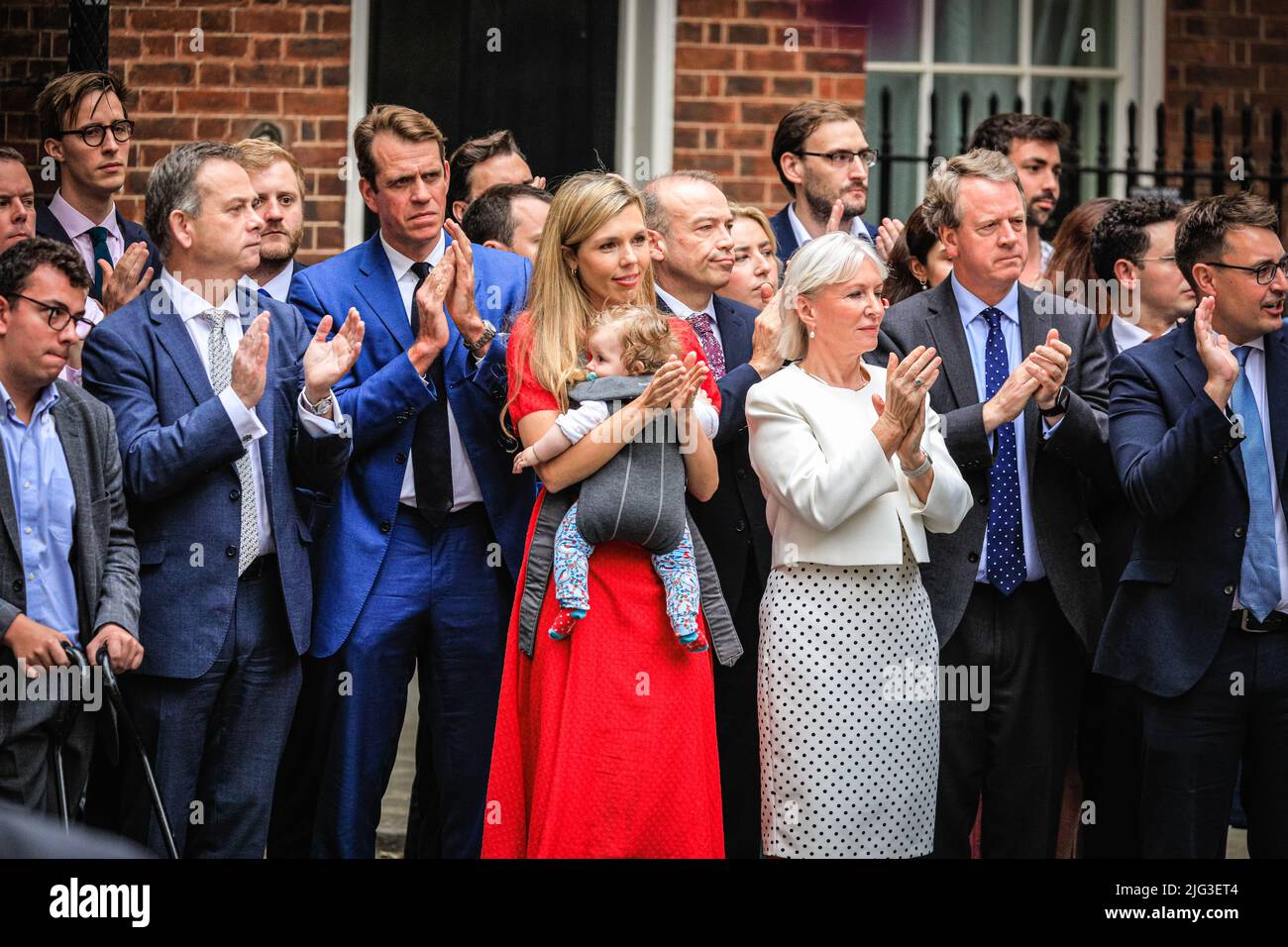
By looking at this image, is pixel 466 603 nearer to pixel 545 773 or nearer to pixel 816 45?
pixel 545 773

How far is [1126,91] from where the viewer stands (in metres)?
9.04

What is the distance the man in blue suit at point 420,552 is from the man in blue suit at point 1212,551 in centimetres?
182

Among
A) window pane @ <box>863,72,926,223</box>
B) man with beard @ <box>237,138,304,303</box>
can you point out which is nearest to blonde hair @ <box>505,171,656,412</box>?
man with beard @ <box>237,138,304,303</box>

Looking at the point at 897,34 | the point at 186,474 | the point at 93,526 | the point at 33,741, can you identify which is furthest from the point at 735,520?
the point at 897,34

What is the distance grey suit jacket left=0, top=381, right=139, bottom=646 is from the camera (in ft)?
14.7

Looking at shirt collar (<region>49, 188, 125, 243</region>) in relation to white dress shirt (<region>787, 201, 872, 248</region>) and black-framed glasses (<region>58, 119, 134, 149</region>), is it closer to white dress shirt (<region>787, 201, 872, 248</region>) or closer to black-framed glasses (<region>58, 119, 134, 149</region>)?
black-framed glasses (<region>58, 119, 134, 149</region>)

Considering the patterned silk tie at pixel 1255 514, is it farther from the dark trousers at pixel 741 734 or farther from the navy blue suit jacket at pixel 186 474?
the navy blue suit jacket at pixel 186 474

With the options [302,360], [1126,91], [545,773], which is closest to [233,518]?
[302,360]

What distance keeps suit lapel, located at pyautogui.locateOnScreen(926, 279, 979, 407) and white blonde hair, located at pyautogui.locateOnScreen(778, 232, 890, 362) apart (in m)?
0.36

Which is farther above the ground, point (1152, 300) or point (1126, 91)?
point (1126, 91)

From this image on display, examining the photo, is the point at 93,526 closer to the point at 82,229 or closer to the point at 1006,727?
the point at 82,229
